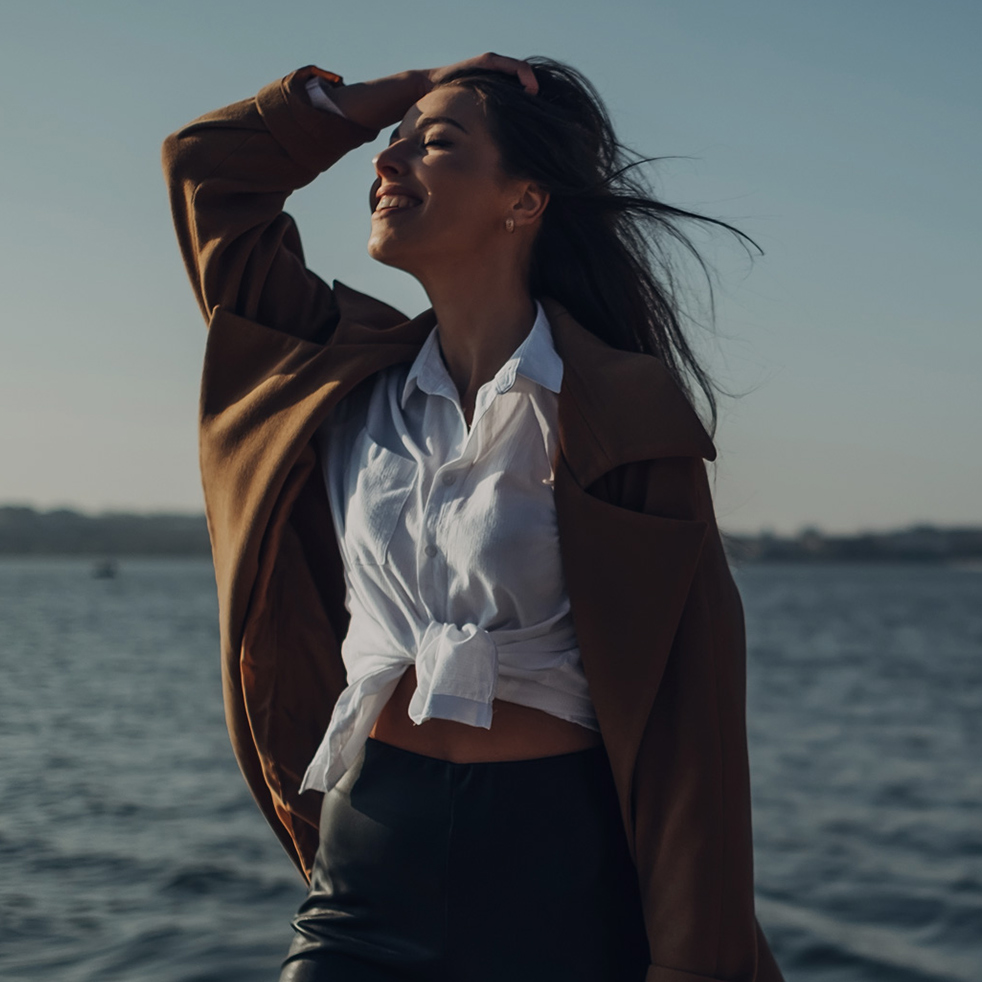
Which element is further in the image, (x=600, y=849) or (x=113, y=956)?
(x=113, y=956)

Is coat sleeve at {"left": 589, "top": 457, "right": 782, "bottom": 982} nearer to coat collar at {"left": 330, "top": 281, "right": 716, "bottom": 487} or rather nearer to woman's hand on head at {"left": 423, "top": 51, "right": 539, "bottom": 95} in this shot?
coat collar at {"left": 330, "top": 281, "right": 716, "bottom": 487}

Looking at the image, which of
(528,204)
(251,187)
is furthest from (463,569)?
(251,187)

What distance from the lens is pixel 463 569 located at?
181 cm

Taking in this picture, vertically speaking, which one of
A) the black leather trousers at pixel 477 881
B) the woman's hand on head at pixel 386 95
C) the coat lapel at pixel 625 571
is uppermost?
the woman's hand on head at pixel 386 95

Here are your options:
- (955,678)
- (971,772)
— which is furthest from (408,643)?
(955,678)

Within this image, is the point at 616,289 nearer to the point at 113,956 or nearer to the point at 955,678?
the point at 113,956

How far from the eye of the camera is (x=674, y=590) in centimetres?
180

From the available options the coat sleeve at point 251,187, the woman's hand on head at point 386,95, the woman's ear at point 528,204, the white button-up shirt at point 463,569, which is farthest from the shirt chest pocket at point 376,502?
the woman's hand on head at point 386,95

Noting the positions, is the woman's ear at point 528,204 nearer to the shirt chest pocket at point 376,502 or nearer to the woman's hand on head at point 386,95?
the woman's hand on head at point 386,95

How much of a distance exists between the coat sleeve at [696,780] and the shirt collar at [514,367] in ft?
0.65

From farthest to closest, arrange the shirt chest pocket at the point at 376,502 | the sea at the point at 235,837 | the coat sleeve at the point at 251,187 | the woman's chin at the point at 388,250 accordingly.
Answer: the sea at the point at 235,837
the coat sleeve at the point at 251,187
the woman's chin at the point at 388,250
the shirt chest pocket at the point at 376,502

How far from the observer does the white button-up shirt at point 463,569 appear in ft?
5.88

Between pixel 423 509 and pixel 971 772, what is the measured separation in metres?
10.7

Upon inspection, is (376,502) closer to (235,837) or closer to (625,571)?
(625,571)
